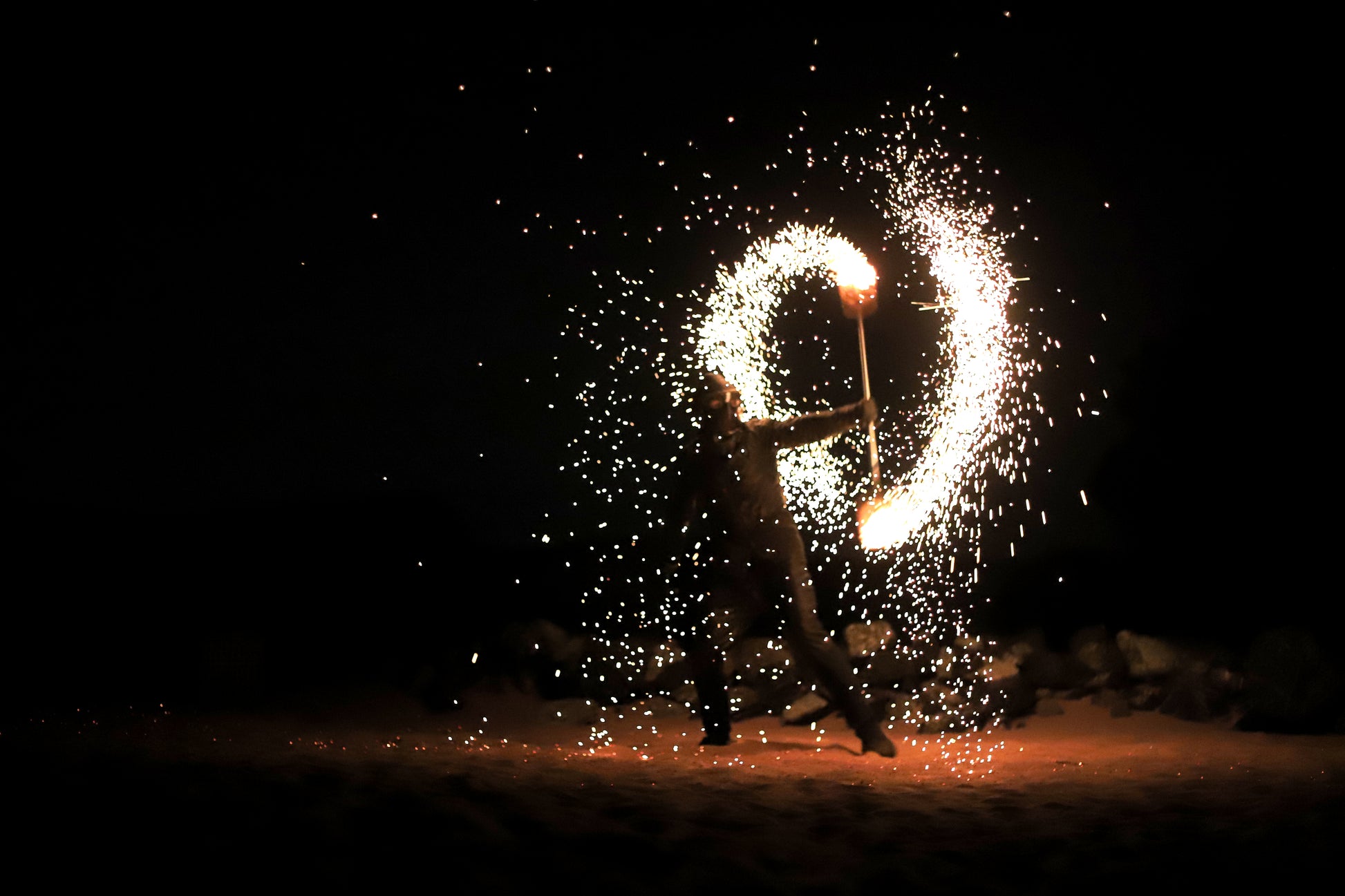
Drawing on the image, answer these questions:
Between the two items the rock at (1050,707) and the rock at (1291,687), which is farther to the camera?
the rock at (1050,707)

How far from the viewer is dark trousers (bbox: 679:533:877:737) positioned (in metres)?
5.15

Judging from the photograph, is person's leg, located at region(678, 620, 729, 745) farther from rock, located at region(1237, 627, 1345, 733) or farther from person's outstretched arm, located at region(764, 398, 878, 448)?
rock, located at region(1237, 627, 1345, 733)

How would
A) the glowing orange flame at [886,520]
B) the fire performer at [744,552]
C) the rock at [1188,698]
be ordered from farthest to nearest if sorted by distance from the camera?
the glowing orange flame at [886,520] → the rock at [1188,698] → the fire performer at [744,552]

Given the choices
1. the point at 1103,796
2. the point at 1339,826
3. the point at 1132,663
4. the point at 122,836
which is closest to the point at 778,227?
the point at 1132,663

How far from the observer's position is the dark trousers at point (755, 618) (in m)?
5.15

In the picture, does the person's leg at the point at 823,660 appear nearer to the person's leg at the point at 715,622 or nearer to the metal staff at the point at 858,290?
the person's leg at the point at 715,622

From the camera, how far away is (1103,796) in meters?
3.92

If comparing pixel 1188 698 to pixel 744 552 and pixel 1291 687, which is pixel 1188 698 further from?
pixel 744 552

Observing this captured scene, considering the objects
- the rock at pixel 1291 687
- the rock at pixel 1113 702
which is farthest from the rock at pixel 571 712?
the rock at pixel 1291 687

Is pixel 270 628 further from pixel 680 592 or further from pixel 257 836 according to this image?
pixel 257 836

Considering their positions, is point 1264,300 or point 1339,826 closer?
point 1339,826

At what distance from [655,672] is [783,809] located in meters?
3.27

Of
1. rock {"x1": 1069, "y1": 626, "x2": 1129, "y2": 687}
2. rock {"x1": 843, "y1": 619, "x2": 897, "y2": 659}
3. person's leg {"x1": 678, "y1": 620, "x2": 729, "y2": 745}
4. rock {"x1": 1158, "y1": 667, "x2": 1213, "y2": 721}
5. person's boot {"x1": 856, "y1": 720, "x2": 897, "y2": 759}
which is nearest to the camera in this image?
person's boot {"x1": 856, "y1": 720, "x2": 897, "y2": 759}

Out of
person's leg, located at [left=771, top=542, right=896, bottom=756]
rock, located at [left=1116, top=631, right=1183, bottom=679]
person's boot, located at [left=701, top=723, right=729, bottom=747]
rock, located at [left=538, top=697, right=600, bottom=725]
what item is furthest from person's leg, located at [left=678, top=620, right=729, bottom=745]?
rock, located at [left=1116, top=631, right=1183, bottom=679]
